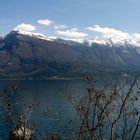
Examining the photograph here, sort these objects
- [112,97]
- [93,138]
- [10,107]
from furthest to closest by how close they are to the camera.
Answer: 1. [10,107]
2. [93,138]
3. [112,97]

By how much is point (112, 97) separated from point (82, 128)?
7.89 ft

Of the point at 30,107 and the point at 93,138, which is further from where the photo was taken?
the point at 30,107

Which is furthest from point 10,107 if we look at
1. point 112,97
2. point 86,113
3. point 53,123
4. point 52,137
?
point 53,123

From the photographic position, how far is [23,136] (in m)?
13.0

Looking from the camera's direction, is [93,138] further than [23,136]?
No

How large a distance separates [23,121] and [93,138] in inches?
101

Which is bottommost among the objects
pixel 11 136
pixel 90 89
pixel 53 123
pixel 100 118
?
pixel 53 123

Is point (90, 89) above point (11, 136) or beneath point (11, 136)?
above

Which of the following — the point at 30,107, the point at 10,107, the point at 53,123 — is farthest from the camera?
the point at 53,123

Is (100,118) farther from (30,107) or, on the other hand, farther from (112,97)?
(30,107)

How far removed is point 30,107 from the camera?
13.6 m

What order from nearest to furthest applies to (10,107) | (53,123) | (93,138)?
(93,138), (10,107), (53,123)

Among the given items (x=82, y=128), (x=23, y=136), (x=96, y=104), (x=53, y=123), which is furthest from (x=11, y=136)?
(x=53, y=123)

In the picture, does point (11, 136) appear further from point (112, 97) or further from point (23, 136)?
point (112, 97)
